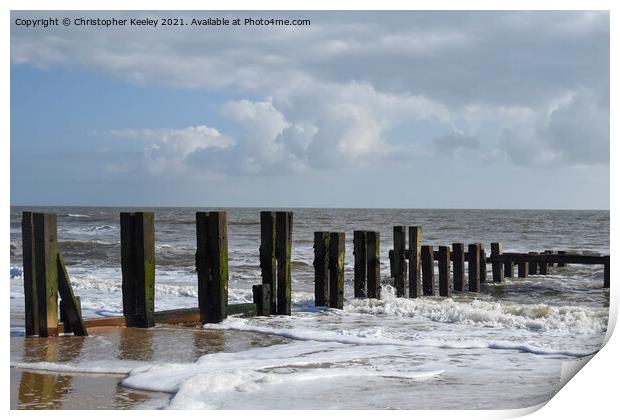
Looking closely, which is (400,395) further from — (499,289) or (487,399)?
(499,289)

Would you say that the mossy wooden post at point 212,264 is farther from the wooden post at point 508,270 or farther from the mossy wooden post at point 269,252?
the wooden post at point 508,270

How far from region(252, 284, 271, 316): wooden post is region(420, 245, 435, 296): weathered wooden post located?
398 cm

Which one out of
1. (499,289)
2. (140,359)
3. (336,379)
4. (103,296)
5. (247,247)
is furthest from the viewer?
(247,247)

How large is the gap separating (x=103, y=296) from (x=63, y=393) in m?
6.27

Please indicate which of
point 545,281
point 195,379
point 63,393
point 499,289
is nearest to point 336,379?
point 195,379

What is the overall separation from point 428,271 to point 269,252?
13.8ft

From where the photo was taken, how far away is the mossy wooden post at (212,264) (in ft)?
30.2

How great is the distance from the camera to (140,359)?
7.27m


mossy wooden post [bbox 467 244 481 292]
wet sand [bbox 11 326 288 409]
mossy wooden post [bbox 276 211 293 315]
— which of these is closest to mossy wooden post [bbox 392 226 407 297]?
mossy wooden post [bbox 467 244 481 292]

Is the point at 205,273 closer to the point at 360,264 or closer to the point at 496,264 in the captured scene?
the point at 360,264

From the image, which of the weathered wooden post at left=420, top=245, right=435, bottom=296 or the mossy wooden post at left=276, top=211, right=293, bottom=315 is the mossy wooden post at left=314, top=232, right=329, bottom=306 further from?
the weathered wooden post at left=420, top=245, right=435, bottom=296

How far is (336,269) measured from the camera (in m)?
10.9

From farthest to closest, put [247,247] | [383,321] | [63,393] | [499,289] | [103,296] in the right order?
1. [247,247]
2. [499,289]
3. [103,296]
4. [383,321]
5. [63,393]

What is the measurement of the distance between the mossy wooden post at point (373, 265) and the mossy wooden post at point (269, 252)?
197 centimetres
